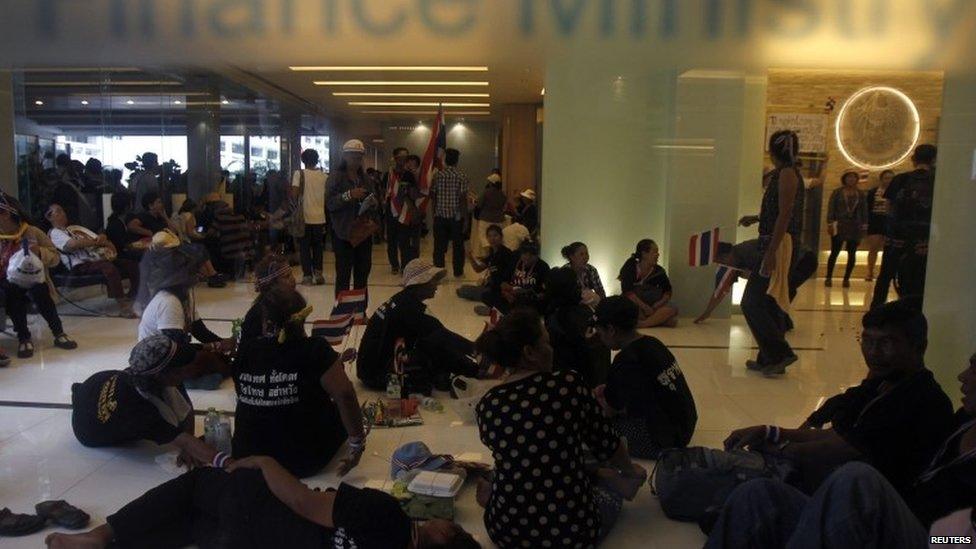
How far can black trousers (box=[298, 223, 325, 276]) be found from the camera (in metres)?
7.60

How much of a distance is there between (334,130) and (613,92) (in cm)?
380

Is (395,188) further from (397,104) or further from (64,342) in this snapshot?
(64,342)

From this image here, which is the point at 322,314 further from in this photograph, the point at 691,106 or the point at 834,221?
the point at 834,221

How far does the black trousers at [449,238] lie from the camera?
9102mm

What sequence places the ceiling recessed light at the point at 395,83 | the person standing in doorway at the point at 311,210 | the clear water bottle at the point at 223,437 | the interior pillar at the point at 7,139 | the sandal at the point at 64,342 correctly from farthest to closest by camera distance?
the person standing in doorway at the point at 311,210
the interior pillar at the point at 7,139
the ceiling recessed light at the point at 395,83
the sandal at the point at 64,342
the clear water bottle at the point at 223,437

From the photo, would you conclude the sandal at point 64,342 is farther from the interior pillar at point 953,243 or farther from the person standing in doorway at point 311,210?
the interior pillar at point 953,243

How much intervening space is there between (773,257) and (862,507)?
355 centimetres

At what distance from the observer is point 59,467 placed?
3.49 m

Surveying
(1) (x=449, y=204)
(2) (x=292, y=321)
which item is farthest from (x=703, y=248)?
(2) (x=292, y=321)

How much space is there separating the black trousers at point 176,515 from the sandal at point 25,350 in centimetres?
350

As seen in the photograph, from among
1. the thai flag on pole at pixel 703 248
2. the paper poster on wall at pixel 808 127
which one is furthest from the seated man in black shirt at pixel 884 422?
the paper poster on wall at pixel 808 127

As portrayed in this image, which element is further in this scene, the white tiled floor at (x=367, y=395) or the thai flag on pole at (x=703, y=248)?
the thai flag on pole at (x=703, y=248)

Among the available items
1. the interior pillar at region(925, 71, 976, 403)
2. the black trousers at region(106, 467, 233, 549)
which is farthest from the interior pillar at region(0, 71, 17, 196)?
the interior pillar at region(925, 71, 976, 403)

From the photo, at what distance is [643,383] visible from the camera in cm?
328
